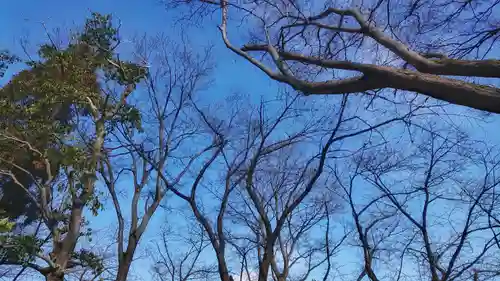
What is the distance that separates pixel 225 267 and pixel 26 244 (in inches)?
193

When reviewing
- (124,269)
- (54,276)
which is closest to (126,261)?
(124,269)

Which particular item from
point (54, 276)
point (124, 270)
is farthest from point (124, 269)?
point (54, 276)

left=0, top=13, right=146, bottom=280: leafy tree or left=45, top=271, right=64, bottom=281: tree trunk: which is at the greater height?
left=0, top=13, right=146, bottom=280: leafy tree

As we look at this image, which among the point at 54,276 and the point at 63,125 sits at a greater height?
the point at 63,125

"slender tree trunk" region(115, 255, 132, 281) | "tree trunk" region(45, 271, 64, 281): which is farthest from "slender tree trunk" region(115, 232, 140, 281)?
"tree trunk" region(45, 271, 64, 281)

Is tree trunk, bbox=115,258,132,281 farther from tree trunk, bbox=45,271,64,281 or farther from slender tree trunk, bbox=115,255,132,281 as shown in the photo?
tree trunk, bbox=45,271,64,281

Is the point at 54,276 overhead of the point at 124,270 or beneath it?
beneath

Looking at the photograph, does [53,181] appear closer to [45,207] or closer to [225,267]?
[45,207]

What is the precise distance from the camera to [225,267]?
33.5 ft

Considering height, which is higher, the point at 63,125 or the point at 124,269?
the point at 63,125

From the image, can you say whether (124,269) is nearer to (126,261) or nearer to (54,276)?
(126,261)

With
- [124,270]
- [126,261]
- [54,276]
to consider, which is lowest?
[54,276]

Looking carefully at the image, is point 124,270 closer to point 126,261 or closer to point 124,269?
point 124,269

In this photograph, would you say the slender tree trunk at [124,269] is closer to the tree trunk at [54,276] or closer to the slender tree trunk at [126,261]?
the slender tree trunk at [126,261]
